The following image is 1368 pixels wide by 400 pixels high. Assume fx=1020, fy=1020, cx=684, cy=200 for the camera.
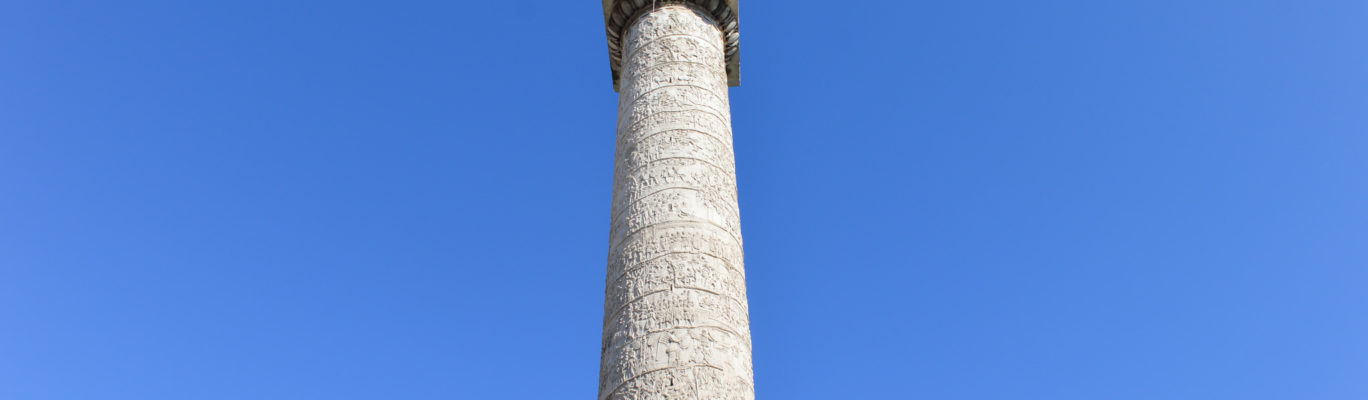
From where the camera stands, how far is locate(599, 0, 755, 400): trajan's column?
446cm

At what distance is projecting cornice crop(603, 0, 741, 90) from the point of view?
6586 millimetres

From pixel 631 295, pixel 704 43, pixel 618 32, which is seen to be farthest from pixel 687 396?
pixel 618 32

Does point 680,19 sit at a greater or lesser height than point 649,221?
greater

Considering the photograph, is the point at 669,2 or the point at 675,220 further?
the point at 669,2

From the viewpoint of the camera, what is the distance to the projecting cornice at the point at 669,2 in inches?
259

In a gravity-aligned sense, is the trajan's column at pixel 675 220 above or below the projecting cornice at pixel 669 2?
below

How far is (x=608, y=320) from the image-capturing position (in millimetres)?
4906

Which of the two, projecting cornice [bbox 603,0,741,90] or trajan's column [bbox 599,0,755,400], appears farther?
projecting cornice [bbox 603,0,741,90]

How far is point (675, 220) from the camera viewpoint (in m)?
5.05

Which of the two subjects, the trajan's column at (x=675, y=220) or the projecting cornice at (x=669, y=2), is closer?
the trajan's column at (x=675, y=220)

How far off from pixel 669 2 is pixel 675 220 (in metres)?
2.05

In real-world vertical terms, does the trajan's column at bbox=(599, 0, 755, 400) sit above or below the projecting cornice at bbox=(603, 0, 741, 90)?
below

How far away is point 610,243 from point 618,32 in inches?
78.8

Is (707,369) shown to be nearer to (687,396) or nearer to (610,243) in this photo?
(687,396)
